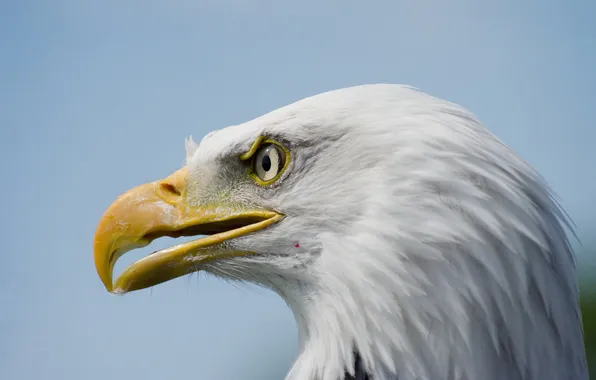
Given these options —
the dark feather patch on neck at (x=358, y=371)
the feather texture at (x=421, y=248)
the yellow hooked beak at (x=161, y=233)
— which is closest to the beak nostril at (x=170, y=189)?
the yellow hooked beak at (x=161, y=233)

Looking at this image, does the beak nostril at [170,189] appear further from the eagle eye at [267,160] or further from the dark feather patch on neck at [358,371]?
the dark feather patch on neck at [358,371]

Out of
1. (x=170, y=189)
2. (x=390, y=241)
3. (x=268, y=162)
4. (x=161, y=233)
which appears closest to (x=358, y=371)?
(x=390, y=241)

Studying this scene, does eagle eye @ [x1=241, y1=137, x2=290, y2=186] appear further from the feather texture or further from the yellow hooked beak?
the yellow hooked beak

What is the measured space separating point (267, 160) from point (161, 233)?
64 centimetres

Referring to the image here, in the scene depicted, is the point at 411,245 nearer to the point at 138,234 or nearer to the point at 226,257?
the point at 226,257

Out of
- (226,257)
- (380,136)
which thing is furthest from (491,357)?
(226,257)

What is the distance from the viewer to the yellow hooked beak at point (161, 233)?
3555 millimetres

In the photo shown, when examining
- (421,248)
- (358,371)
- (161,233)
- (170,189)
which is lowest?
(358,371)

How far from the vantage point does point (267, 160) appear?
11.4 feet

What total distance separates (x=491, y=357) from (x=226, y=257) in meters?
1.32

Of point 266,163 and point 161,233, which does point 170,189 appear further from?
point 266,163

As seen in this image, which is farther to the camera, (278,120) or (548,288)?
(278,120)

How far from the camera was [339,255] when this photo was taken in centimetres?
317

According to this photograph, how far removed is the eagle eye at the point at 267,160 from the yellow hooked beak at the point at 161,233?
17 centimetres
